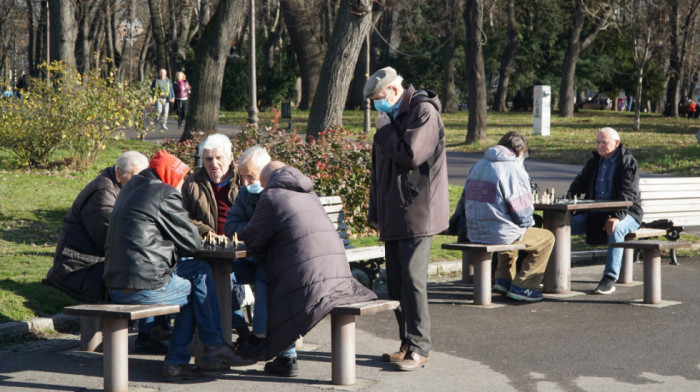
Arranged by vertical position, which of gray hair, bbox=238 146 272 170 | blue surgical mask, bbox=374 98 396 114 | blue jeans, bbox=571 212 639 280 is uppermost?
blue surgical mask, bbox=374 98 396 114

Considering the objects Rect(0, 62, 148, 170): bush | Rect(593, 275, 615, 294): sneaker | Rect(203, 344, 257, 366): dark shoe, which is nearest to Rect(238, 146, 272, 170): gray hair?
Rect(203, 344, 257, 366): dark shoe

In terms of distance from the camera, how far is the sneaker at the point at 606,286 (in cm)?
877

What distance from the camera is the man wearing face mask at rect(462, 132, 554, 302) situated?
26.5ft

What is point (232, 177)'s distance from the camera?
7.57m

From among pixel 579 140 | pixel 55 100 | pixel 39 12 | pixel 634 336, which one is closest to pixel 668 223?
pixel 634 336

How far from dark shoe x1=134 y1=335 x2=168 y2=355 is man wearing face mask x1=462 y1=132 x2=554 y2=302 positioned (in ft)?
10.2

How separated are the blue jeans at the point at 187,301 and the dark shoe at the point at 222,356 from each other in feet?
0.13

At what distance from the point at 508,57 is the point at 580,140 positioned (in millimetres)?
20635

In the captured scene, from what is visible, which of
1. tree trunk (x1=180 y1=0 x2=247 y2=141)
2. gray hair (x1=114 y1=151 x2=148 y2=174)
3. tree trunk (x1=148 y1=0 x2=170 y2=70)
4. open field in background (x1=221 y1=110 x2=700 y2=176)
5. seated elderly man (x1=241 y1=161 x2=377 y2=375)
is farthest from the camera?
tree trunk (x1=148 y1=0 x2=170 y2=70)

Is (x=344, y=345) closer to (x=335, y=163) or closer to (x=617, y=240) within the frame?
(x=617, y=240)

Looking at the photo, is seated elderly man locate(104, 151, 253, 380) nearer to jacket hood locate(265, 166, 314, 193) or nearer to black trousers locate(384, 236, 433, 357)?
jacket hood locate(265, 166, 314, 193)

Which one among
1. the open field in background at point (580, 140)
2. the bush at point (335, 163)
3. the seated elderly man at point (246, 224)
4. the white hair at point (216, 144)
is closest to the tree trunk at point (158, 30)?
the open field in background at point (580, 140)

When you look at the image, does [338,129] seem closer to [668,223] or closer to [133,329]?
[668,223]

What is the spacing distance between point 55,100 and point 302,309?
11267 millimetres
